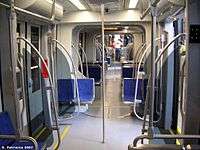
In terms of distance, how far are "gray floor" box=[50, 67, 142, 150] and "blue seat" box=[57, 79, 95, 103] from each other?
0.49 m

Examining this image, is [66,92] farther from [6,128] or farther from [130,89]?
[6,128]

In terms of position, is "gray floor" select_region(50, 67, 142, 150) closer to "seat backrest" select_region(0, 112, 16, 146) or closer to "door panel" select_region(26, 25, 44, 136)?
"door panel" select_region(26, 25, 44, 136)

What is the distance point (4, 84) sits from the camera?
11.9 ft

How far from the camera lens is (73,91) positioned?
6.55m

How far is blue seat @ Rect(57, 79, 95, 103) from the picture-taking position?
6453 millimetres

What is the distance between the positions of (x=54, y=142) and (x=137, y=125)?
72.2 inches

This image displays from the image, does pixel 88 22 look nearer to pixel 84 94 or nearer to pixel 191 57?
pixel 84 94

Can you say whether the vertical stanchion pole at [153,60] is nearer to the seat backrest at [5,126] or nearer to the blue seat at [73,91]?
the seat backrest at [5,126]

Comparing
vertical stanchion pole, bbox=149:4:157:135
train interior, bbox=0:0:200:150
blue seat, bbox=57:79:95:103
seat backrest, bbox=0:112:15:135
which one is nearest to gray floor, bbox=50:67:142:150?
train interior, bbox=0:0:200:150

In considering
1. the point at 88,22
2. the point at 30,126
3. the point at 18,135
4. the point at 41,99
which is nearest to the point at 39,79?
the point at 41,99

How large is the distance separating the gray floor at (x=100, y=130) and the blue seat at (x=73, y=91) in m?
0.49

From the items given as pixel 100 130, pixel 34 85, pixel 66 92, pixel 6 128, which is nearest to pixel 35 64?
pixel 34 85

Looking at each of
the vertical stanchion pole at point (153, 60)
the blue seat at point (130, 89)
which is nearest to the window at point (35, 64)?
the blue seat at point (130, 89)

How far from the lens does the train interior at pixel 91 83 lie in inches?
120
